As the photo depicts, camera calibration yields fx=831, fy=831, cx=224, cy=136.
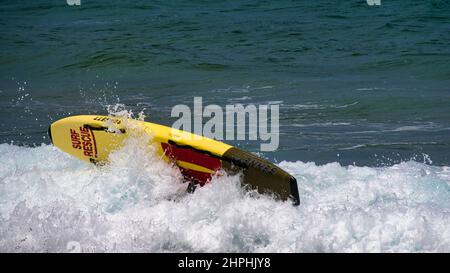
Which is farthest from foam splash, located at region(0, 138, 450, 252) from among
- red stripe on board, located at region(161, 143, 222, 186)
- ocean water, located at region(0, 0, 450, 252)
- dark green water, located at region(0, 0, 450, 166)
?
dark green water, located at region(0, 0, 450, 166)

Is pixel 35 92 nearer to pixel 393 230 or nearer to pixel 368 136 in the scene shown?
pixel 368 136

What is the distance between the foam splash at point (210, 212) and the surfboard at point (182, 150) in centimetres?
10

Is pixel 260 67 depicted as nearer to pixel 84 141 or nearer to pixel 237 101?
pixel 237 101

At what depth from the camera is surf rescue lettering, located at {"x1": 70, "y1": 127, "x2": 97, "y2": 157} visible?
7.91 m

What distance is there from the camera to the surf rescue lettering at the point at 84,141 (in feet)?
26.0

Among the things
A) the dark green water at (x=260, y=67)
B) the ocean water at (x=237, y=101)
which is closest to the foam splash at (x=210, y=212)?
the ocean water at (x=237, y=101)

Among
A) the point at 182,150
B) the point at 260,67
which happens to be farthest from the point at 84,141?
the point at 260,67

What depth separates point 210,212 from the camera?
6.62m

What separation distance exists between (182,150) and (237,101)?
16.7ft

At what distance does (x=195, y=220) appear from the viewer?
6.55 meters

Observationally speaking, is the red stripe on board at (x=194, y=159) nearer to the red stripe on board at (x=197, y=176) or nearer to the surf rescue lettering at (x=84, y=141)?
the red stripe on board at (x=197, y=176)

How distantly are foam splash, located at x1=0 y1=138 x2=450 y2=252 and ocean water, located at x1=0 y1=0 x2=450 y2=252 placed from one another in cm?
2

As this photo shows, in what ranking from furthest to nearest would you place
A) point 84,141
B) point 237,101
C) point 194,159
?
point 237,101
point 84,141
point 194,159

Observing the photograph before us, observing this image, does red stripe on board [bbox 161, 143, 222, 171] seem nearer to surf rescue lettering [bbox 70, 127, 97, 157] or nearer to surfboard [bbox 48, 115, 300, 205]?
surfboard [bbox 48, 115, 300, 205]
